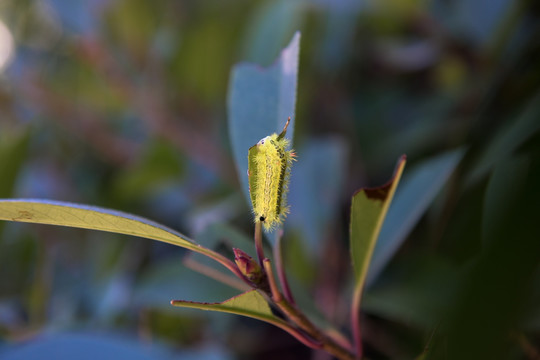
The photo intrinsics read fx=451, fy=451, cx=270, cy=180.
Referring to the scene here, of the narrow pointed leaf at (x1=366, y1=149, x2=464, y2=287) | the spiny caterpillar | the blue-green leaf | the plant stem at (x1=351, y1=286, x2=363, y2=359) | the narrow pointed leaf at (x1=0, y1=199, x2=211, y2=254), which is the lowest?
the plant stem at (x1=351, y1=286, x2=363, y2=359)

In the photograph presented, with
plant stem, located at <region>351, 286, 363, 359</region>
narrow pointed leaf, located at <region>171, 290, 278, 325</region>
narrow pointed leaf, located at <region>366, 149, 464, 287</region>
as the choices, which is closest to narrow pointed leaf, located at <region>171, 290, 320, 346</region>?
narrow pointed leaf, located at <region>171, 290, 278, 325</region>

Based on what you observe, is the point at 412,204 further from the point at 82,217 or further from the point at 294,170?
the point at 82,217

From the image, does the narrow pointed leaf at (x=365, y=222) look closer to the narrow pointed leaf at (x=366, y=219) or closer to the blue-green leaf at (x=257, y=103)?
the narrow pointed leaf at (x=366, y=219)

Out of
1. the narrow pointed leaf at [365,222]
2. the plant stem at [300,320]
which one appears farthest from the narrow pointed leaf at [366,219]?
the plant stem at [300,320]

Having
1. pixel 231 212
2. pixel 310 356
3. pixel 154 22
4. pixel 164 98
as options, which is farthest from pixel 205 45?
pixel 310 356

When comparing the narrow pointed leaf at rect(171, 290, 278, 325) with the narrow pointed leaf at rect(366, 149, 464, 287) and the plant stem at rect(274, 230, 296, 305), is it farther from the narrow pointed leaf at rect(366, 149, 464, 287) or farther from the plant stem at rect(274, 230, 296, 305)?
the narrow pointed leaf at rect(366, 149, 464, 287)

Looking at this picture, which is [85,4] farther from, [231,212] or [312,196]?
[312,196]
